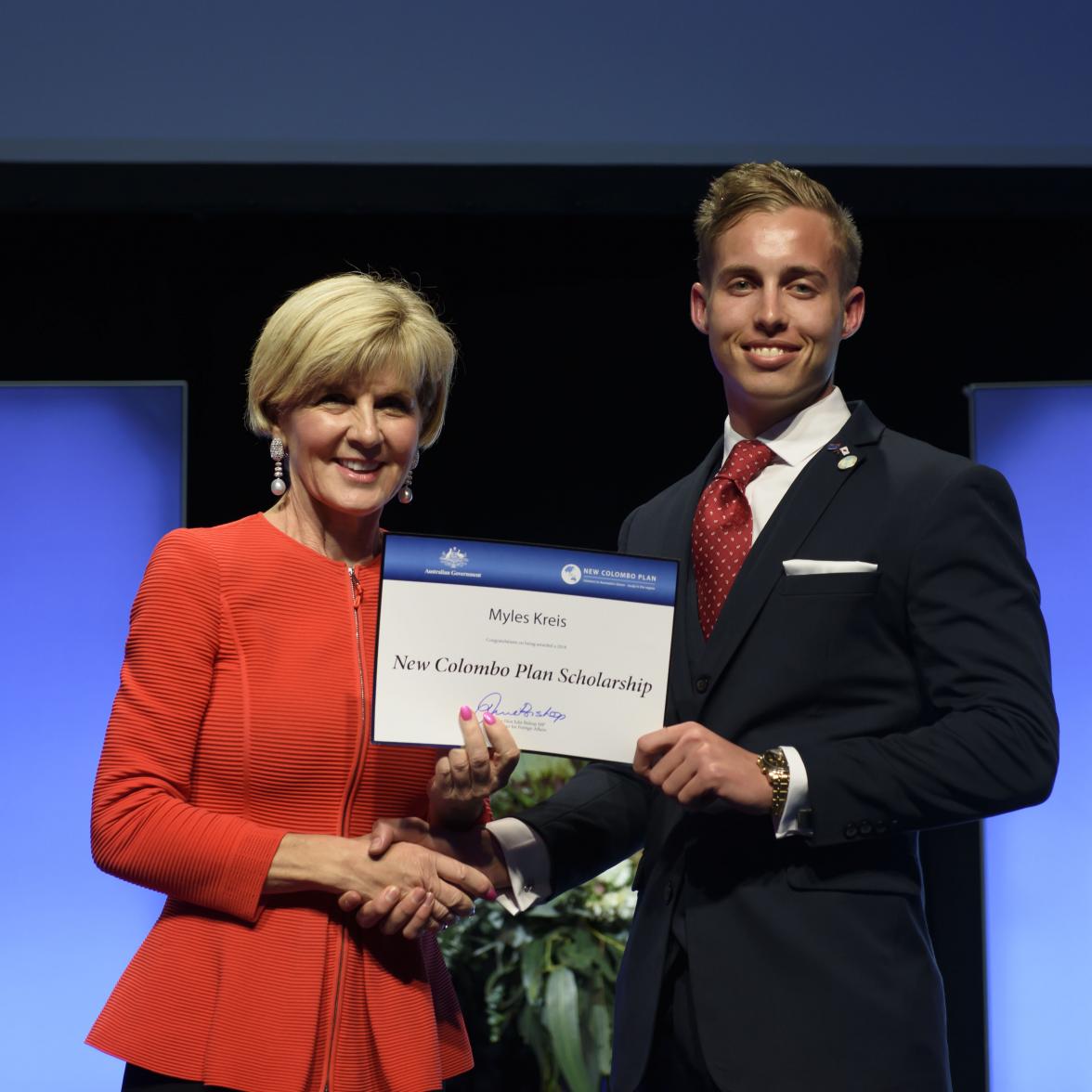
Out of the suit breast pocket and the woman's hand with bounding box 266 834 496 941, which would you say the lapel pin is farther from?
the woman's hand with bounding box 266 834 496 941

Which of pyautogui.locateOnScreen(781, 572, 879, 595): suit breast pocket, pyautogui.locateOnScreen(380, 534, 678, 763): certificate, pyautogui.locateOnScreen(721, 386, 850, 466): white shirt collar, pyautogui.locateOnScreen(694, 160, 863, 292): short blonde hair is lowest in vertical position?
pyautogui.locateOnScreen(380, 534, 678, 763): certificate

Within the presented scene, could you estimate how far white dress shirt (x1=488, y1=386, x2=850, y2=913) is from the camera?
202cm

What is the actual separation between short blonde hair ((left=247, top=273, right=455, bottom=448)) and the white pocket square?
1.90ft

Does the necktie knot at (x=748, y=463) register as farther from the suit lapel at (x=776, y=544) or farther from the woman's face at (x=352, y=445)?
the woman's face at (x=352, y=445)

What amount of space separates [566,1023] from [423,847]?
1.78m

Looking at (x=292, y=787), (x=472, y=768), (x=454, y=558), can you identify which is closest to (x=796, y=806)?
(x=472, y=768)

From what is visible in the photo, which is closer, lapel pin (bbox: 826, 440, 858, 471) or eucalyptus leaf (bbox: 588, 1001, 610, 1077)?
lapel pin (bbox: 826, 440, 858, 471)

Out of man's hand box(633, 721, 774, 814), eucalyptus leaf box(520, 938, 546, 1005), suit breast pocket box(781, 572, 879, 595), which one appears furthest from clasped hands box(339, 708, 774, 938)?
eucalyptus leaf box(520, 938, 546, 1005)

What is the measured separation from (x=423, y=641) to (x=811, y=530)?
0.55m

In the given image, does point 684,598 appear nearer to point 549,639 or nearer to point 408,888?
point 549,639

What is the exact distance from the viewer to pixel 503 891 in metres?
2.06

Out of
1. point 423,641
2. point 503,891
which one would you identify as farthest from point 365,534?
point 503,891

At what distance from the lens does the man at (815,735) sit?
1.75m

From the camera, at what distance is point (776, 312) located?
2.01 m
